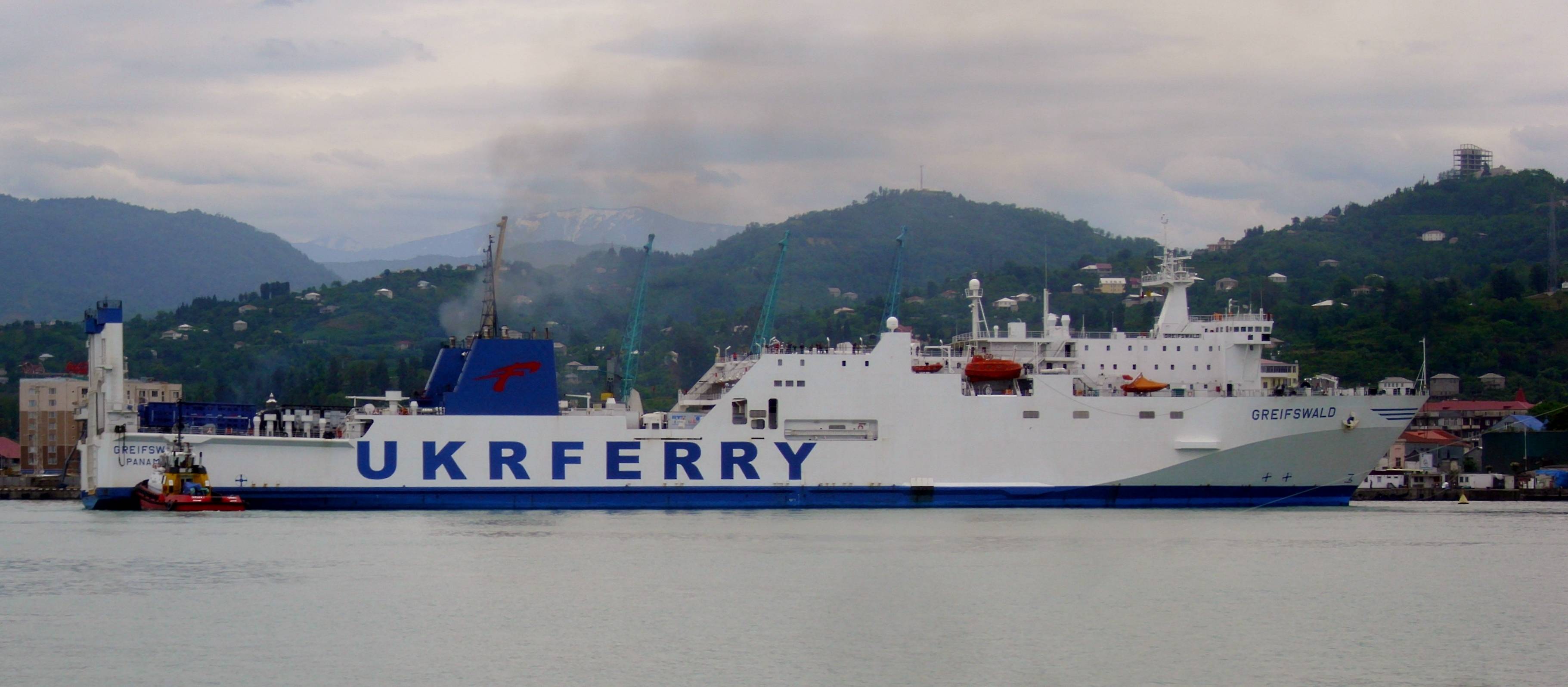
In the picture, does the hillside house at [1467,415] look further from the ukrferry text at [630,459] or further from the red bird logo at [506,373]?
the red bird logo at [506,373]

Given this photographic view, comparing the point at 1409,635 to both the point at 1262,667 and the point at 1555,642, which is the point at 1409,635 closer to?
the point at 1555,642

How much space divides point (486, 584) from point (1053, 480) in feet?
44.2

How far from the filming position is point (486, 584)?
786 inches

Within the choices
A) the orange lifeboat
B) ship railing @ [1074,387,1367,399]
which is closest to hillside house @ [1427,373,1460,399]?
ship railing @ [1074,387,1367,399]

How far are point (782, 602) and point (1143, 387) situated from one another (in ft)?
45.6

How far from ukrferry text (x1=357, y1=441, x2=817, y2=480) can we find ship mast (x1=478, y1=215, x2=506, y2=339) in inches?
96.7

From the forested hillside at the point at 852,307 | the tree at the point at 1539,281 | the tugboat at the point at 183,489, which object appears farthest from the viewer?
the tree at the point at 1539,281

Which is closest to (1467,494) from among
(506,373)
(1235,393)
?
(1235,393)

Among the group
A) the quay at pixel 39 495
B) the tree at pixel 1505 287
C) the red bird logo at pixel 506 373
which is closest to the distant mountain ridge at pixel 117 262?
the quay at pixel 39 495

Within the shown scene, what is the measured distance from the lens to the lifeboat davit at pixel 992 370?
3050 cm

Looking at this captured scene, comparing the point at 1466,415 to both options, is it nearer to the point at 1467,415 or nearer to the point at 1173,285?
the point at 1467,415

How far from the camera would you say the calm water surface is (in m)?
15.1

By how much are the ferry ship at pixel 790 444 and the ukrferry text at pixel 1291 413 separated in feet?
0.11

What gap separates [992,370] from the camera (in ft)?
100
